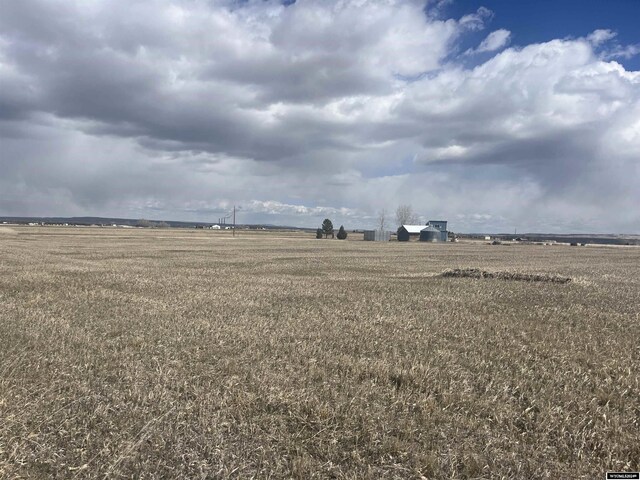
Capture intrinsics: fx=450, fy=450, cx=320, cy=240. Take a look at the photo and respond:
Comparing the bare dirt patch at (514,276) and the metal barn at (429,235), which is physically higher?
the metal barn at (429,235)

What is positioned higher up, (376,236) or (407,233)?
(407,233)

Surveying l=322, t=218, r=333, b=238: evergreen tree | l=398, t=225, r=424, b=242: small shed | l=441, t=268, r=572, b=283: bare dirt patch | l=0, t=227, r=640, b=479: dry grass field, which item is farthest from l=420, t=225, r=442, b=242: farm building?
l=0, t=227, r=640, b=479: dry grass field

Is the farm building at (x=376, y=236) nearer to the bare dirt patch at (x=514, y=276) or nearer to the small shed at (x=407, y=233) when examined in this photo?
the small shed at (x=407, y=233)

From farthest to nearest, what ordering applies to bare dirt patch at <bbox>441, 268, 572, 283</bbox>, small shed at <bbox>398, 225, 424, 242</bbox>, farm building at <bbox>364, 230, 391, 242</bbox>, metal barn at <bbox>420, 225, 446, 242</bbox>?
small shed at <bbox>398, 225, 424, 242</bbox>
metal barn at <bbox>420, 225, 446, 242</bbox>
farm building at <bbox>364, 230, 391, 242</bbox>
bare dirt patch at <bbox>441, 268, 572, 283</bbox>

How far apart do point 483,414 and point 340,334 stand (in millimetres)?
5720

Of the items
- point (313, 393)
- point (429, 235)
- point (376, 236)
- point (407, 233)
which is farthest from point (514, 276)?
point (407, 233)

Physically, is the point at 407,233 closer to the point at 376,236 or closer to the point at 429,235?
the point at 429,235

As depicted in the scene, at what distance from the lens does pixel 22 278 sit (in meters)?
23.2

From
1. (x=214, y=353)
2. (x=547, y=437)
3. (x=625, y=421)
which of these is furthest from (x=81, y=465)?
(x=625, y=421)

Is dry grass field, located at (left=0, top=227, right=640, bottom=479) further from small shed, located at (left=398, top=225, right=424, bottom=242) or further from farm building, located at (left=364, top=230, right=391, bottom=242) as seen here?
small shed, located at (left=398, top=225, right=424, bottom=242)

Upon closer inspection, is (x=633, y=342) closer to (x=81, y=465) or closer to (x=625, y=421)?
(x=625, y=421)

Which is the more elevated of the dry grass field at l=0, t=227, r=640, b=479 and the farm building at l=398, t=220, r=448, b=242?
the farm building at l=398, t=220, r=448, b=242

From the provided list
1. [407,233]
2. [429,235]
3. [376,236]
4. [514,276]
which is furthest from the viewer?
[407,233]

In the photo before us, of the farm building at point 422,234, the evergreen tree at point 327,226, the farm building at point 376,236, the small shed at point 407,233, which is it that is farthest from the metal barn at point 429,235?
the evergreen tree at point 327,226
